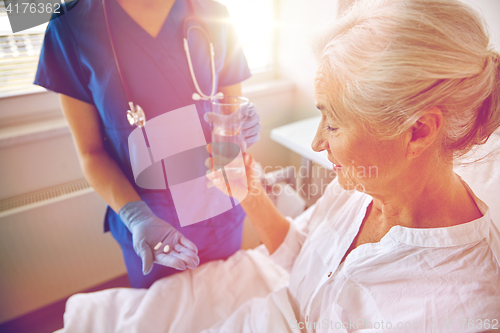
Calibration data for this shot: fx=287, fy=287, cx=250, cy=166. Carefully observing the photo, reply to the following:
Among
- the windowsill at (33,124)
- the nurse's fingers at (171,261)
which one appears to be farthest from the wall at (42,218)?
the nurse's fingers at (171,261)

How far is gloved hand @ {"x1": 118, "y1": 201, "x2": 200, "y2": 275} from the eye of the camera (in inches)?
33.3

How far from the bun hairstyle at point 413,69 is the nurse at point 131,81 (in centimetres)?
37

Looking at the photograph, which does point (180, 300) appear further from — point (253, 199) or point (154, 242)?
point (253, 199)

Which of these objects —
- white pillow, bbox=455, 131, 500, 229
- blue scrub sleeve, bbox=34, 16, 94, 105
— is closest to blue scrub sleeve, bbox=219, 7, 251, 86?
blue scrub sleeve, bbox=34, 16, 94, 105

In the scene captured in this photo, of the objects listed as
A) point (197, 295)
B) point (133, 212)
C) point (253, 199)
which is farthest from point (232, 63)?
point (197, 295)

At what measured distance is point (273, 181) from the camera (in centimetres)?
157

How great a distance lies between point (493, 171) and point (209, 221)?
0.90 metres

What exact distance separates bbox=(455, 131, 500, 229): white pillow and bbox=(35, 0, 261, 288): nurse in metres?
0.63

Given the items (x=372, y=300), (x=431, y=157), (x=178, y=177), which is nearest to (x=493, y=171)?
(x=431, y=157)

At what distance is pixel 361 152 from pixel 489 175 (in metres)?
0.45

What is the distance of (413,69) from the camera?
491 mm
